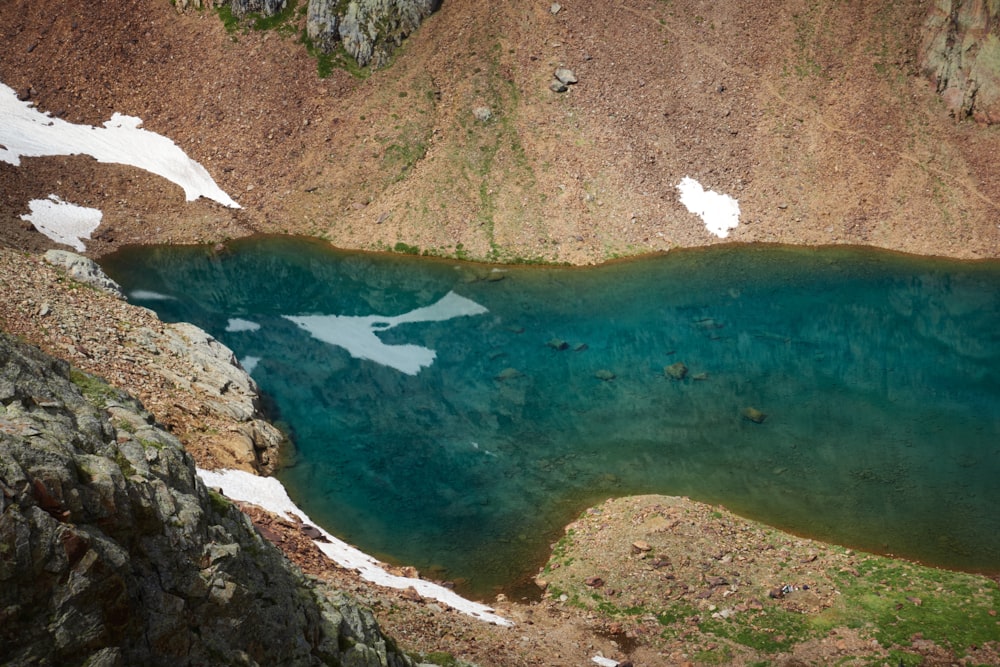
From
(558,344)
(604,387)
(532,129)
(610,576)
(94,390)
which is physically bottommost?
(610,576)

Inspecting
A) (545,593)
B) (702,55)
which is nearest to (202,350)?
(545,593)

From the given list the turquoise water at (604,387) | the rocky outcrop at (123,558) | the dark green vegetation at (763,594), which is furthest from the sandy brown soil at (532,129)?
the rocky outcrop at (123,558)

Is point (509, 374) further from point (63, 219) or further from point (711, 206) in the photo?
point (63, 219)

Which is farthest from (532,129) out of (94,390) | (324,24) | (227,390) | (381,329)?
(94,390)

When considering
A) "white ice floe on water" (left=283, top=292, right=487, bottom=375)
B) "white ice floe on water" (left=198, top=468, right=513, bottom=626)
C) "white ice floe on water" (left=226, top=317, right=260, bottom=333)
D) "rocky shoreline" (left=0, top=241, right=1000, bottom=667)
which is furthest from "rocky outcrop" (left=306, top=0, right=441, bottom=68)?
"white ice floe on water" (left=198, top=468, right=513, bottom=626)

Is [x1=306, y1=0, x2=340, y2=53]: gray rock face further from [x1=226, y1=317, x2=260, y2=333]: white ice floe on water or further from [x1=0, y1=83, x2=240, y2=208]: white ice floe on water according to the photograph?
[x1=226, y1=317, x2=260, y2=333]: white ice floe on water

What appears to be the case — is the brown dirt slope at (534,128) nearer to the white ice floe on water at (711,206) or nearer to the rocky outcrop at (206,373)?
the white ice floe on water at (711,206)

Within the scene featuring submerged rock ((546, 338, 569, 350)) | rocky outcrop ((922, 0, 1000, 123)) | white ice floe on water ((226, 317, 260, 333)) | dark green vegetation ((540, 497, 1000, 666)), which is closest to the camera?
dark green vegetation ((540, 497, 1000, 666))
